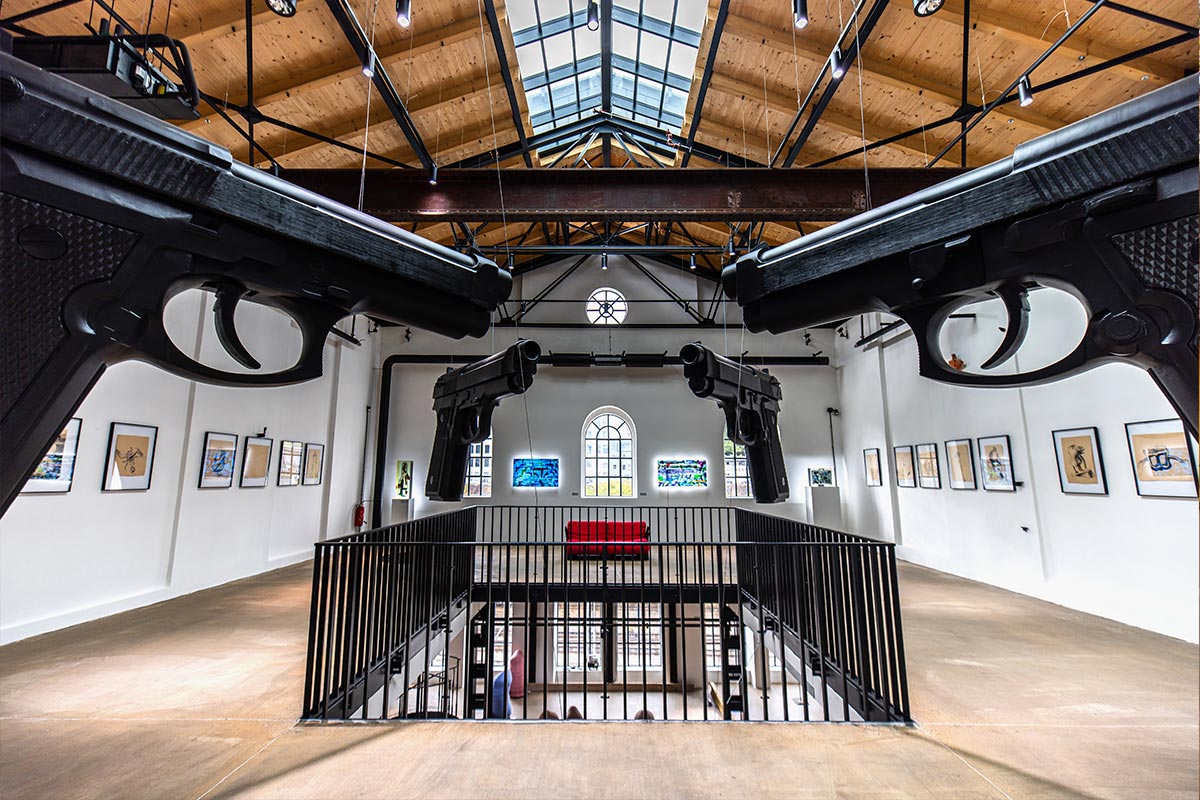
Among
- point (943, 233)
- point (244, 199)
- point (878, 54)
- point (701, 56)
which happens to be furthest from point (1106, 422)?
point (244, 199)

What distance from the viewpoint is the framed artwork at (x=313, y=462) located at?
748 centimetres

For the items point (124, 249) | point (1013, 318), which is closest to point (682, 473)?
point (1013, 318)

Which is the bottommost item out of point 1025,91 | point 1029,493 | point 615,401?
point 1029,493

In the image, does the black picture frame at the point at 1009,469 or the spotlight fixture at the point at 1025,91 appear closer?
the spotlight fixture at the point at 1025,91

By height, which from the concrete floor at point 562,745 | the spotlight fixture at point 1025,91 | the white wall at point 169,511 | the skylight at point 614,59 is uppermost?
the skylight at point 614,59

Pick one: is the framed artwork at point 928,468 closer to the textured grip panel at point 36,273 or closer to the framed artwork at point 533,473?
the framed artwork at point 533,473

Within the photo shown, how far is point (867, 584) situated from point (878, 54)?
3958 millimetres

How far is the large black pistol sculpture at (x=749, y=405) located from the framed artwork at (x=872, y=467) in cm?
462

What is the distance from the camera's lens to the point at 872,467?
8.41 meters

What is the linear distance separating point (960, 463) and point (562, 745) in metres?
6.30

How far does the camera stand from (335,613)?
284 cm

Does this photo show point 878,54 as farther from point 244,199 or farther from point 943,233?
point 244,199

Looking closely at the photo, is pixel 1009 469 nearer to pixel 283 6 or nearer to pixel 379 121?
pixel 379 121

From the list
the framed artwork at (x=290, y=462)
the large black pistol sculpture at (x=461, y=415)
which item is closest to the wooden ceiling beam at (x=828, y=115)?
the large black pistol sculpture at (x=461, y=415)
